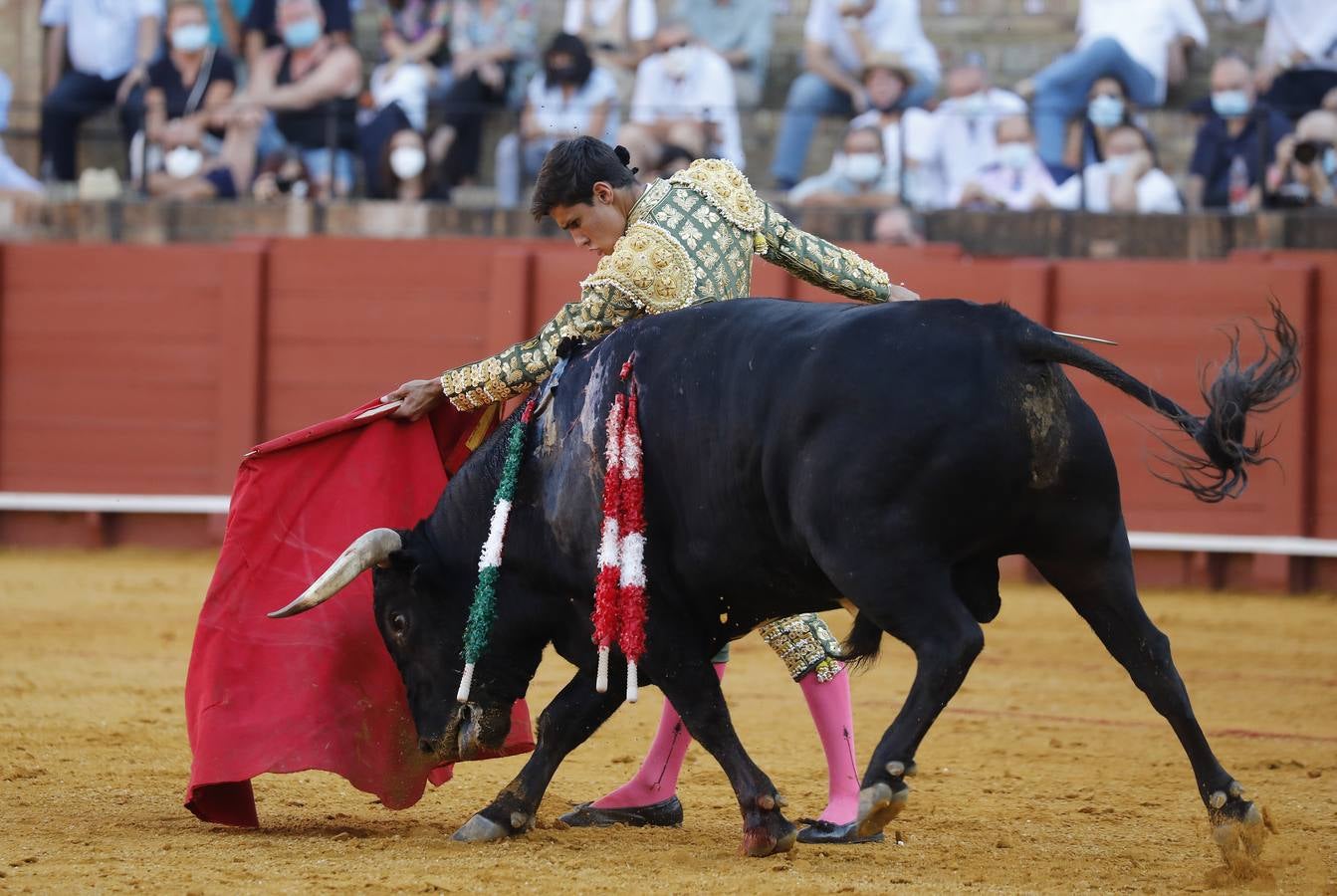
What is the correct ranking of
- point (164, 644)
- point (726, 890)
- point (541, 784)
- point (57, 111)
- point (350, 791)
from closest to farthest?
point (726, 890)
point (541, 784)
point (350, 791)
point (164, 644)
point (57, 111)

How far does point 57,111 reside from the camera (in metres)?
9.85

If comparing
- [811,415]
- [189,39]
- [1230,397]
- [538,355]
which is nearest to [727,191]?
[538,355]

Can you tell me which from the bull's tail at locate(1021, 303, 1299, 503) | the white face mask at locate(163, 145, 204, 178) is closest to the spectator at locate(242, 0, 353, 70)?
the white face mask at locate(163, 145, 204, 178)

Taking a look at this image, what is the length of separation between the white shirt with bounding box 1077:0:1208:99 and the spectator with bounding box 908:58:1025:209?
2.05 ft

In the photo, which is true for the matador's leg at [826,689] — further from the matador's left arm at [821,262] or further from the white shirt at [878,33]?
the white shirt at [878,33]

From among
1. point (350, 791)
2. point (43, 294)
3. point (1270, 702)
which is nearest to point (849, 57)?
point (43, 294)

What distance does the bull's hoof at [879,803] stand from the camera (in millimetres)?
2744

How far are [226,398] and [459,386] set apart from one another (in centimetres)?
574

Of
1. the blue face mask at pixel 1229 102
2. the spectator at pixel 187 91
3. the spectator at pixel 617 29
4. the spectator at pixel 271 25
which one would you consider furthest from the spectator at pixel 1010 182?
the spectator at pixel 187 91

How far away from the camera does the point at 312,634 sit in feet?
11.6

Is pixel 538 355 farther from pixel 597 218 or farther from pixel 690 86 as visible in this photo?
pixel 690 86

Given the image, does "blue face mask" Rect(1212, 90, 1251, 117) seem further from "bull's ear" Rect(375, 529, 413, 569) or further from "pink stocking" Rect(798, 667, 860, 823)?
"bull's ear" Rect(375, 529, 413, 569)

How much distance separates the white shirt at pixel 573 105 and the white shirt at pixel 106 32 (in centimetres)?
237

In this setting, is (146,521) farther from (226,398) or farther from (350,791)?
(350,791)
